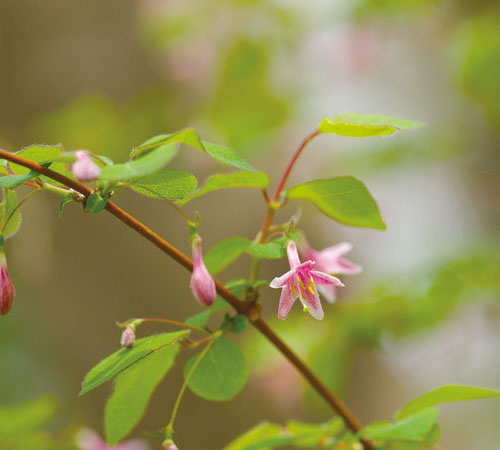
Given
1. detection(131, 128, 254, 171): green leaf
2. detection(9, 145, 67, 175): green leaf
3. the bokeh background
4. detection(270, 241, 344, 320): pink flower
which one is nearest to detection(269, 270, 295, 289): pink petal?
detection(270, 241, 344, 320): pink flower

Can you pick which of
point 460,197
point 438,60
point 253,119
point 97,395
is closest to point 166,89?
point 253,119

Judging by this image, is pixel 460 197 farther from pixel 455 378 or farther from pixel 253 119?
pixel 253 119

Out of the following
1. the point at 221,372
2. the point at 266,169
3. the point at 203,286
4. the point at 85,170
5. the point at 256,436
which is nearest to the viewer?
the point at 85,170

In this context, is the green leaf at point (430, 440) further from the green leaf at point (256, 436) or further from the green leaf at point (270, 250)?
the green leaf at point (270, 250)

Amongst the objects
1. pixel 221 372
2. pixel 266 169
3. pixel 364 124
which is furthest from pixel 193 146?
pixel 266 169

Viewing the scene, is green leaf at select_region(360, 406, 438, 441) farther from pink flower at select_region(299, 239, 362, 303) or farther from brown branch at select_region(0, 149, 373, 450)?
pink flower at select_region(299, 239, 362, 303)

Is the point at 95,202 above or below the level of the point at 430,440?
above

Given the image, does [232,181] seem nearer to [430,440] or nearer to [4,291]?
[4,291]
